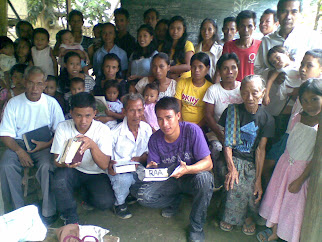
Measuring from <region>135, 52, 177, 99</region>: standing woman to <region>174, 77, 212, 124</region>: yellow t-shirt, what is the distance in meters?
0.15

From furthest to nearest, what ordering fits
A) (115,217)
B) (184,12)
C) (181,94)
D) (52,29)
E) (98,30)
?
(52,29)
(184,12)
(98,30)
(181,94)
(115,217)

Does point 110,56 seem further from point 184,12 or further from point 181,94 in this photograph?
point 184,12

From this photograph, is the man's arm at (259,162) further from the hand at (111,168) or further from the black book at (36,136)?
the black book at (36,136)

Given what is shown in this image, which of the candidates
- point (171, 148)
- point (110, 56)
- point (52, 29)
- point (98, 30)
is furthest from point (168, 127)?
point (52, 29)

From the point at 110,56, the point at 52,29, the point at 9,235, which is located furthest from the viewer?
the point at 52,29

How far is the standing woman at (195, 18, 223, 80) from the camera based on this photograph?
4.09m

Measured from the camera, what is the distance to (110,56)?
3.97 meters

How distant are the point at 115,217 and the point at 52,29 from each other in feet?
29.5

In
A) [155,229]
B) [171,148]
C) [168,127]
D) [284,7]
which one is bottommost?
[155,229]

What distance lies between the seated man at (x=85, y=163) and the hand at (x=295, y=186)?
184 cm

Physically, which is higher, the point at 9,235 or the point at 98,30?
the point at 98,30

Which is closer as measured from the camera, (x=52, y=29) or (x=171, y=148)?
(x=171, y=148)

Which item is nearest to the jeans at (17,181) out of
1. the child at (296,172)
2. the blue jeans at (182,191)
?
the blue jeans at (182,191)

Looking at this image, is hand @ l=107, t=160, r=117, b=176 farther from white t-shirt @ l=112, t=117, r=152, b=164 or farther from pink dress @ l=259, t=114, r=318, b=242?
pink dress @ l=259, t=114, r=318, b=242
